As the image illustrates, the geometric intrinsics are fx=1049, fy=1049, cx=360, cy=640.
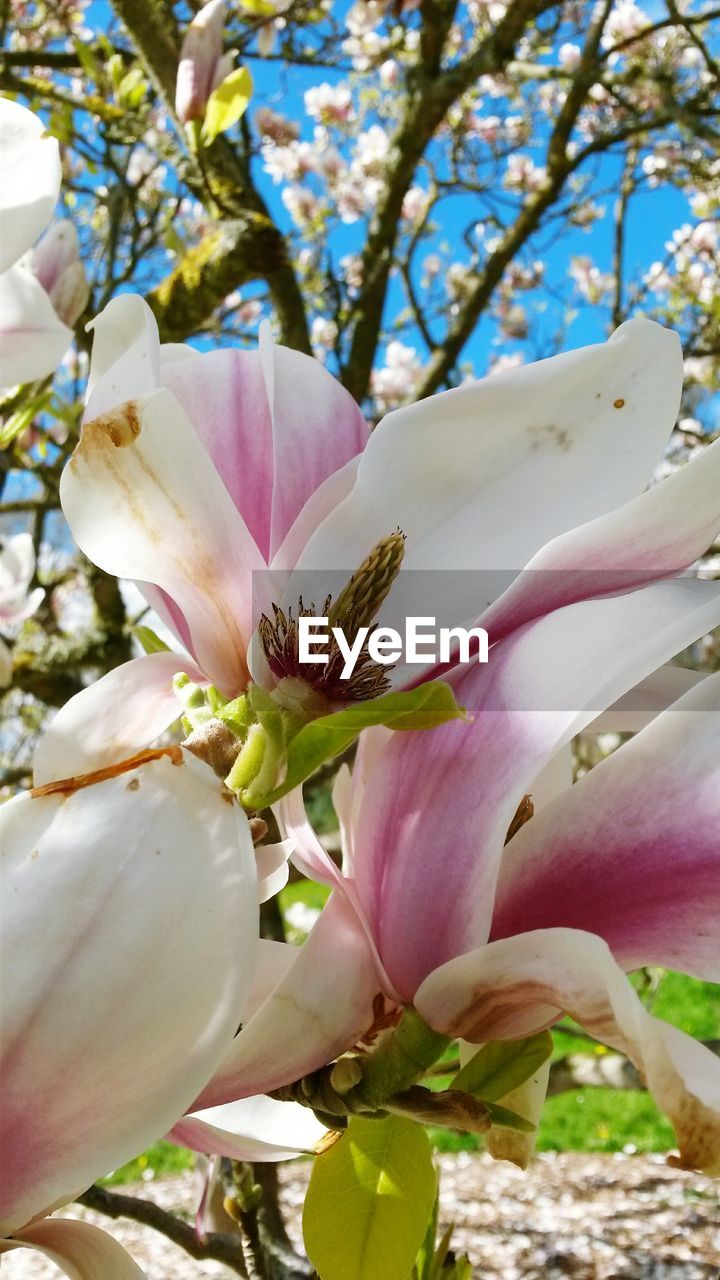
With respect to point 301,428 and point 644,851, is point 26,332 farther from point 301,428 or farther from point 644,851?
point 644,851

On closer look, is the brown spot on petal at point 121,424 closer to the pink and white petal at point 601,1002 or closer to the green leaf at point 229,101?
the pink and white petal at point 601,1002

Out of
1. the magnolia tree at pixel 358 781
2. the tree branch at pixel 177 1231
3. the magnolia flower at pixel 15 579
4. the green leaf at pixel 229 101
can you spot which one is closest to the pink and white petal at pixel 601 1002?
the magnolia tree at pixel 358 781

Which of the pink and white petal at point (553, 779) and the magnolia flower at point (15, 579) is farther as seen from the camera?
the magnolia flower at point (15, 579)

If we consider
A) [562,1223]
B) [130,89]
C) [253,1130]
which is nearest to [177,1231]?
[253,1130]

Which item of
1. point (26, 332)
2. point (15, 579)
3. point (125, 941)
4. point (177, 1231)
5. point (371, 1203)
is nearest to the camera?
point (125, 941)

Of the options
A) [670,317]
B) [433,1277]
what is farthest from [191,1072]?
[670,317]
